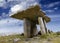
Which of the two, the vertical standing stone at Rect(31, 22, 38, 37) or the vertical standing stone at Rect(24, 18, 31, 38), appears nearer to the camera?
the vertical standing stone at Rect(24, 18, 31, 38)

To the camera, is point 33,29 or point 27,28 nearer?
point 27,28

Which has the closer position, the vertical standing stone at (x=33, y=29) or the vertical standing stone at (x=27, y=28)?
the vertical standing stone at (x=27, y=28)

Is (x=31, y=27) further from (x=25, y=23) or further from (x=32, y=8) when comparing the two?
(x=32, y=8)

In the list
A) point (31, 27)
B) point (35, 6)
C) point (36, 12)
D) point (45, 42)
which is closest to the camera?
point (45, 42)

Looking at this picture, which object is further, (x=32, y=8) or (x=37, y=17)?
(x=37, y=17)

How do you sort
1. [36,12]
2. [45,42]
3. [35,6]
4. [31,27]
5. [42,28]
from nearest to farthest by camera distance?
[45,42] < [35,6] < [36,12] < [42,28] < [31,27]

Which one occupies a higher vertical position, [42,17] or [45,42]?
[42,17]

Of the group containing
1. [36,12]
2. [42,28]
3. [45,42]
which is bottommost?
[45,42]

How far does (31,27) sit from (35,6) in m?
4.58

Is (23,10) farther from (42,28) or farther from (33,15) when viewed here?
(42,28)

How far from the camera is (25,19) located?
20969mm

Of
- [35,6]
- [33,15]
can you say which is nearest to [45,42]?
[35,6]

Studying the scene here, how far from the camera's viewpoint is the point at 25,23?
21172 mm

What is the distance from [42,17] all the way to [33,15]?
69.5 inches
